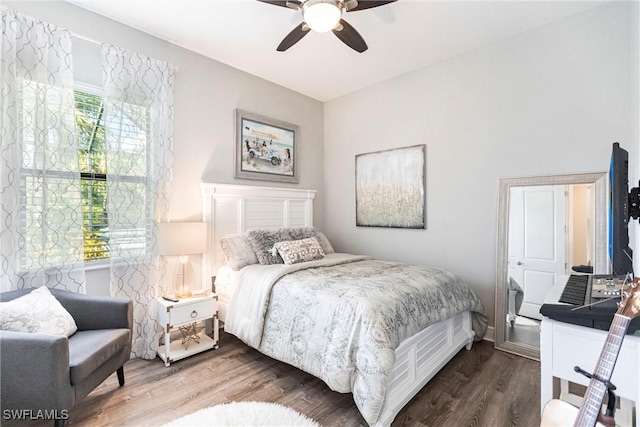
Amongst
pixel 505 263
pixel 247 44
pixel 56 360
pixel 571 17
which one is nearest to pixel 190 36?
pixel 247 44

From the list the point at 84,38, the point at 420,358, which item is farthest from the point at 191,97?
the point at 420,358

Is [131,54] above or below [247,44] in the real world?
below

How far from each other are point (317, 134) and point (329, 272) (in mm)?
2489

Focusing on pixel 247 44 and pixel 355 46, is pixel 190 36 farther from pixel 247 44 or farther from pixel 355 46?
pixel 355 46

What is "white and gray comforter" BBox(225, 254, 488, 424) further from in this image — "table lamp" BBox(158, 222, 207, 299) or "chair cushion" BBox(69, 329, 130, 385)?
"chair cushion" BBox(69, 329, 130, 385)

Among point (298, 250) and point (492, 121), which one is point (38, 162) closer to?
point (298, 250)

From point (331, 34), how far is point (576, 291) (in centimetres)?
269

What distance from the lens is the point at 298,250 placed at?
297 centimetres

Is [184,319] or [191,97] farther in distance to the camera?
[191,97]

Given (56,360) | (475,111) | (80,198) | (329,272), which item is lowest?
(56,360)

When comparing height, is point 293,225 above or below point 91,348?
above

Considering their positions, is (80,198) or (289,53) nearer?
(80,198)

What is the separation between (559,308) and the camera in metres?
1.28

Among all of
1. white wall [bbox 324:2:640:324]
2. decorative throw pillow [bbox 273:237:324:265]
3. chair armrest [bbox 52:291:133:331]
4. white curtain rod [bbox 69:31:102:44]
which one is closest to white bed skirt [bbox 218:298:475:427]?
white wall [bbox 324:2:640:324]
